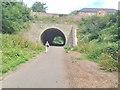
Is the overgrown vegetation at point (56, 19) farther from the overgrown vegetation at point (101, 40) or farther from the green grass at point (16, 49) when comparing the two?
the green grass at point (16, 49)

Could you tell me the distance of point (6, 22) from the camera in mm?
35812

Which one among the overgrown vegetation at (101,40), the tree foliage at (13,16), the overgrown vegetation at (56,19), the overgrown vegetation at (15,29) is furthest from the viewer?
the overgrown vegetation at (56,19)

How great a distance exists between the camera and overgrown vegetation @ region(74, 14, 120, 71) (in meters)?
16.4

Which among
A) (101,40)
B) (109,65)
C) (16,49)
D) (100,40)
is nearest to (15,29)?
(100,40)

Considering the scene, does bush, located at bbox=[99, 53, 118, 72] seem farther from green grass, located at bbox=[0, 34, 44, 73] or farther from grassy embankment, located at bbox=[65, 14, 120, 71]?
green grass, located at bbox=[0, 34, 44, 73]

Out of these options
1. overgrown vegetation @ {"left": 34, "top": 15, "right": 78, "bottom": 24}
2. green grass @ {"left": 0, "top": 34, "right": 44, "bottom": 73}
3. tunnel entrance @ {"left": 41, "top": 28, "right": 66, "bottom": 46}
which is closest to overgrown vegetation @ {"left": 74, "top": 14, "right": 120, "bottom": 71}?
overgrown vegetation @ {"left": 34, "top": 15, "right": 78, "bottom": 24}

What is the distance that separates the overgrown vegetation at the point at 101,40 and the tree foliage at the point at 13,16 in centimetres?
764

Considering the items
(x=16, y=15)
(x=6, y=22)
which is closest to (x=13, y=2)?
(x=16, y=15)

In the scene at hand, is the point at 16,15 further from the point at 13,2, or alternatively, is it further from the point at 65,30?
the point at 65,30

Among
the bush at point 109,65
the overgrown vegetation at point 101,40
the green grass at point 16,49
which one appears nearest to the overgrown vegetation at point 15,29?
the green grass at point 16,49

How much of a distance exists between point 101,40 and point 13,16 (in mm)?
13888

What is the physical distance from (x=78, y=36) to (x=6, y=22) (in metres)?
9.93

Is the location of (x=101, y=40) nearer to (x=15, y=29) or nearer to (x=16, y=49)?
(x=16, y=49)

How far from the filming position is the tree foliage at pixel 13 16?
35906 millimetres
